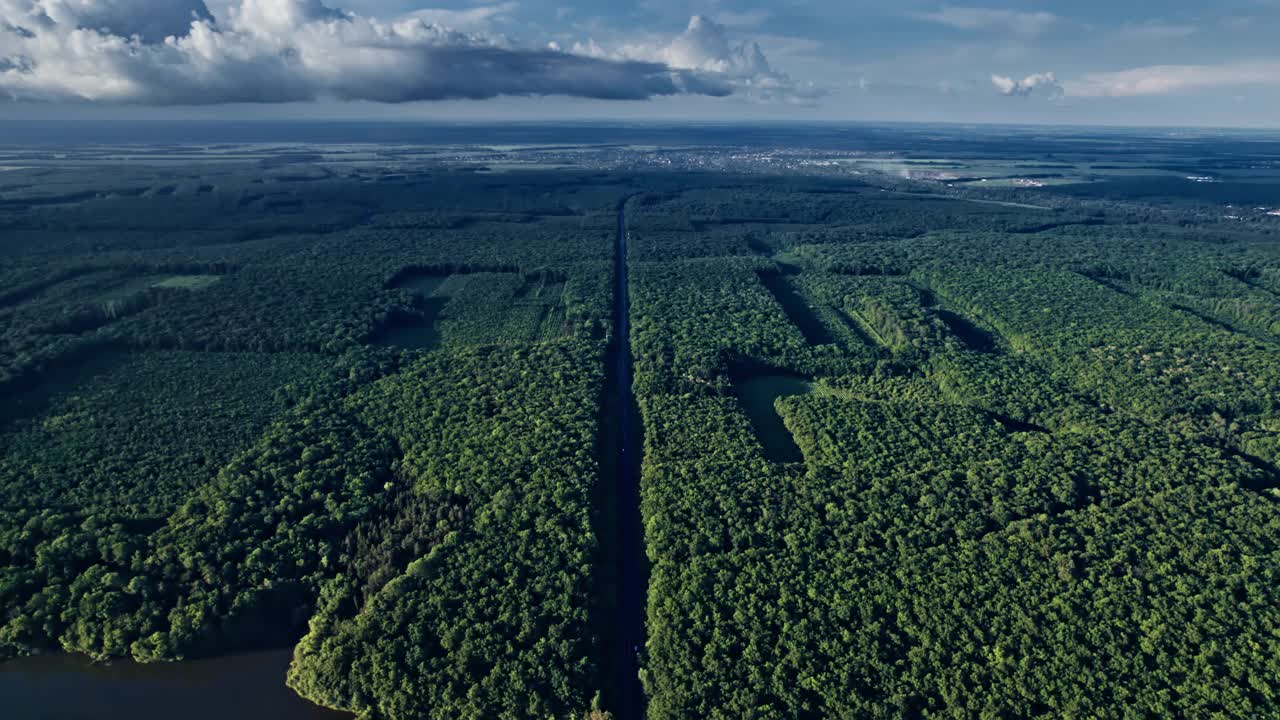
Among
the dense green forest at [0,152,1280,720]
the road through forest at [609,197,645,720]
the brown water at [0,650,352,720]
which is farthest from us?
the road through forest at [609,197,645,720]

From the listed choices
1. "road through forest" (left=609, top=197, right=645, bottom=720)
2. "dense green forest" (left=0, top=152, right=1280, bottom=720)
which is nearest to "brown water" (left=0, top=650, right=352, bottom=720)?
"dense green forest" (left=0, top=152, right=1280, bottom=720)

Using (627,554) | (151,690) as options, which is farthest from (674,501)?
(151,690)

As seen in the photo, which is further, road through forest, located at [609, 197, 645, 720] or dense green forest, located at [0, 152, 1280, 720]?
road through forest, located at [609, 197, 645, 720]

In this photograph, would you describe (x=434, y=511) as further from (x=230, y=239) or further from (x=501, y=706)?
(x=230, y=239)

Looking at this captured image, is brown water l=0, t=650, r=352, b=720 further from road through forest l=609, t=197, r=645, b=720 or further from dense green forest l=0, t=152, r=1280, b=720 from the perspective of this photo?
road through forest l=609, t=197, r=645, b=720

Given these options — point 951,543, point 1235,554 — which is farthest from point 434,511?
point 1235,554

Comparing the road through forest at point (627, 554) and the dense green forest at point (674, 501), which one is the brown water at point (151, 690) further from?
the road through forest at point (627, 554)

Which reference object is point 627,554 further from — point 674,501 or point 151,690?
point 151,690
